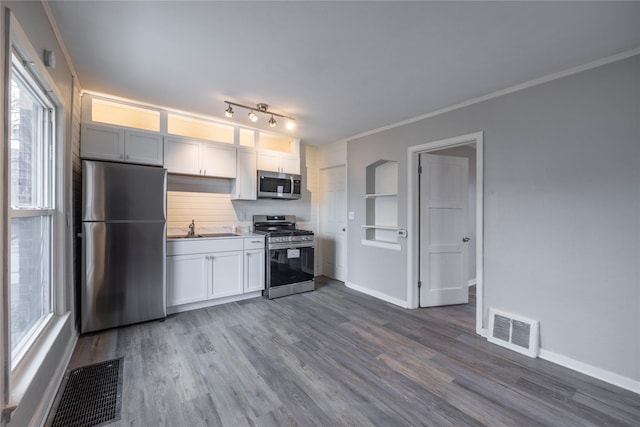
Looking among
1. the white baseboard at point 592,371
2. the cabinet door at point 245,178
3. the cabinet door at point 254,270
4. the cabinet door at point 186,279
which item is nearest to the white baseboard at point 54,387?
the cabinet door at point 186,279

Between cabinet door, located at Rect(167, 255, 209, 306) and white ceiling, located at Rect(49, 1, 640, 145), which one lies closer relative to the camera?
white ceiling, located at Rect(49, 1, 640, 145)

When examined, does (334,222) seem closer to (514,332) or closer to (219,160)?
(219,160)

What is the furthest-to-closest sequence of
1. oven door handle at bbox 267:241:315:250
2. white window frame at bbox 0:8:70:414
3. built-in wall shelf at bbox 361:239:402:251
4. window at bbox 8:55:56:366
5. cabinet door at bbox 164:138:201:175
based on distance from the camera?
oven door handle at bbox 267:241:315:250 < built-in wall shelf at bbox 361:239:402:251 < cabinet door at bbox 164:138:201:175 < window at bbox 8:55:56:366 < white window frame at bbox 0:8:70:414

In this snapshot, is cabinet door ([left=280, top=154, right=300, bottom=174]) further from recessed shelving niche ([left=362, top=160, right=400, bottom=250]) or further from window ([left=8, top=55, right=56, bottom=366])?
window ([left=8, top=55, right=56, bottom=366])

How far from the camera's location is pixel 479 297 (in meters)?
2.95

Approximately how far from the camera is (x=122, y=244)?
2914 millimetres

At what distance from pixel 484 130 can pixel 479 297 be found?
1777 millimetres

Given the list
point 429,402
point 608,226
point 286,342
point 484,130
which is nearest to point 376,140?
point 484,130

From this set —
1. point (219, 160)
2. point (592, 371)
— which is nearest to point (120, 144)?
point (219, 160)

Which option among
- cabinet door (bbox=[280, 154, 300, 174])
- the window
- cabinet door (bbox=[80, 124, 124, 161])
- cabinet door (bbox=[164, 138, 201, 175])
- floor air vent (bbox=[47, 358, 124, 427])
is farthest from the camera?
cabinet door (bbox=[280, 154, 300, 174])

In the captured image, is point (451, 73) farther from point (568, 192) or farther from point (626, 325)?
point (626, 325)

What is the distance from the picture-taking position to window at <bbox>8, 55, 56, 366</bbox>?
1.59m

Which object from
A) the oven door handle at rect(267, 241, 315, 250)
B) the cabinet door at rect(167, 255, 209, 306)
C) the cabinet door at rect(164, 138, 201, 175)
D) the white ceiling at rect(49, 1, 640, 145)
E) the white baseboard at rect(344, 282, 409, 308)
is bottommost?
the white baseboard at rect(344, 282, 409, 308)

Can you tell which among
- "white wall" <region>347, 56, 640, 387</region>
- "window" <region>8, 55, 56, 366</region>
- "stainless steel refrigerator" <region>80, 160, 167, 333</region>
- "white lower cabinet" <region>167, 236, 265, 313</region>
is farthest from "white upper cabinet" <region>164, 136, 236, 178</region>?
"white wall" <region>347, 56, 640, 387</region>
